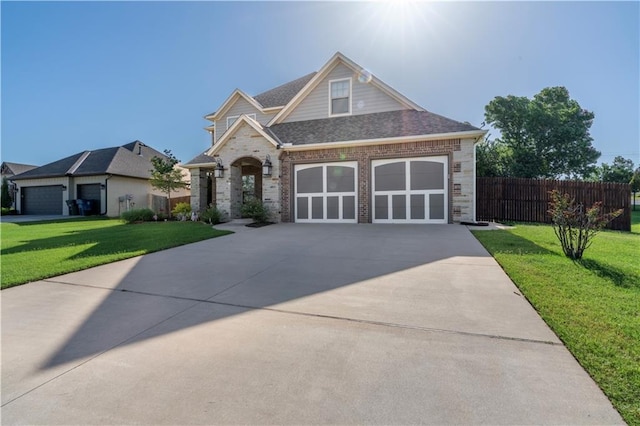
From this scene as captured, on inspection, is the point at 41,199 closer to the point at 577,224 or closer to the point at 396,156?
the point at 396,156

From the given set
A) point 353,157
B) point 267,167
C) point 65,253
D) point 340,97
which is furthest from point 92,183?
point 353,157

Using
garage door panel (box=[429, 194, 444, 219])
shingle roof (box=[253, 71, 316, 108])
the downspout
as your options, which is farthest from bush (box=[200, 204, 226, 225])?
the downspout

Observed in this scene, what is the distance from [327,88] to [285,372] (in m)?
13.5

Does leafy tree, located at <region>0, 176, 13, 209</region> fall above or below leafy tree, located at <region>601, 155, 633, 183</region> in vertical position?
below

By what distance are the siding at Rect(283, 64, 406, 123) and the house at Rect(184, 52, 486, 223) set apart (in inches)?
1.8

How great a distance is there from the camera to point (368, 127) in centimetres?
1212

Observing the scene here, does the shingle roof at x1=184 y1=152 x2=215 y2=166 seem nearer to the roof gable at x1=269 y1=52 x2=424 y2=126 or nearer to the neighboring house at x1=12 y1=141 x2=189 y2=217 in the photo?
the roof gable at x1=269 y1=52 x2=424 y2=126

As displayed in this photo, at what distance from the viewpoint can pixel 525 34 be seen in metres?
10.7

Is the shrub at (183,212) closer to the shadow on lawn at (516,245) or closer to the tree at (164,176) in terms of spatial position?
the tree at (164,176)

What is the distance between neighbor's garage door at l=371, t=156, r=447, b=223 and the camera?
10.9m

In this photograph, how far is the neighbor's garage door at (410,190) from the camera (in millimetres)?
10930

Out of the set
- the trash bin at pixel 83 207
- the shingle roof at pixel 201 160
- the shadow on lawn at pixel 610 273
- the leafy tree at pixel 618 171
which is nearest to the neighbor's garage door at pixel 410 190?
the shadow on lawn at pixel 610 273

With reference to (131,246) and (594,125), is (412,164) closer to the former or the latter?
(131,246)

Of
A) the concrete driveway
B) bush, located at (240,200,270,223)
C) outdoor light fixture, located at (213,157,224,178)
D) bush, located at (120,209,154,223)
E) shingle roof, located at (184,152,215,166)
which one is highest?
shingle roof, located at (184,152,215,166)
